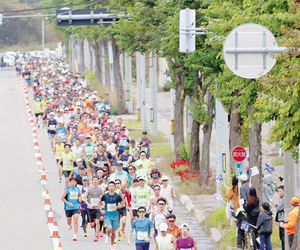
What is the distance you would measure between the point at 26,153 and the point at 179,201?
32.4 feet

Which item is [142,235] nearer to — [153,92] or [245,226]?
[245,226]

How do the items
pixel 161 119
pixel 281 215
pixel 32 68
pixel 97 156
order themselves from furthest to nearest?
pixel 32 68
pixel 161 119
pixel 97 156
pixel 281 215

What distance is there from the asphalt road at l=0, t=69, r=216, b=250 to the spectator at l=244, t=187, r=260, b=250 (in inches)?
72.3

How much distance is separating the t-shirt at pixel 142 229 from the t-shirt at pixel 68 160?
25.1 feet

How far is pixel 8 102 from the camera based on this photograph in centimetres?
4622

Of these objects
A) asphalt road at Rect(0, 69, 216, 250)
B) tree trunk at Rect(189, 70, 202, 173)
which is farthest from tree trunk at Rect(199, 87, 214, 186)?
asphalt road at Rect(0, 69, 216, 250)

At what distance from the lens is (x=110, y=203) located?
565 inches

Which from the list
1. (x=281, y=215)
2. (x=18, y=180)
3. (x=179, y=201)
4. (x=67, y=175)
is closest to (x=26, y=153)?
(x=18, y=180)

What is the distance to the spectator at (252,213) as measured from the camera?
12.9 metres

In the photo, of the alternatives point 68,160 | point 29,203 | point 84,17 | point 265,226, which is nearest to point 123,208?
point 265,226

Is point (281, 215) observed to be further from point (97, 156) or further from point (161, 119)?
point (161, 119)

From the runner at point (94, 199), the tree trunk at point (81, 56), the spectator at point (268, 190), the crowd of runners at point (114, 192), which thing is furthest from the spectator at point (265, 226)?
the tree trunk at point (81, 56)

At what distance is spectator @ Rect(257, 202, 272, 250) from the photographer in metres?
12.3

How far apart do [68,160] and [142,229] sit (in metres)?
7.81
